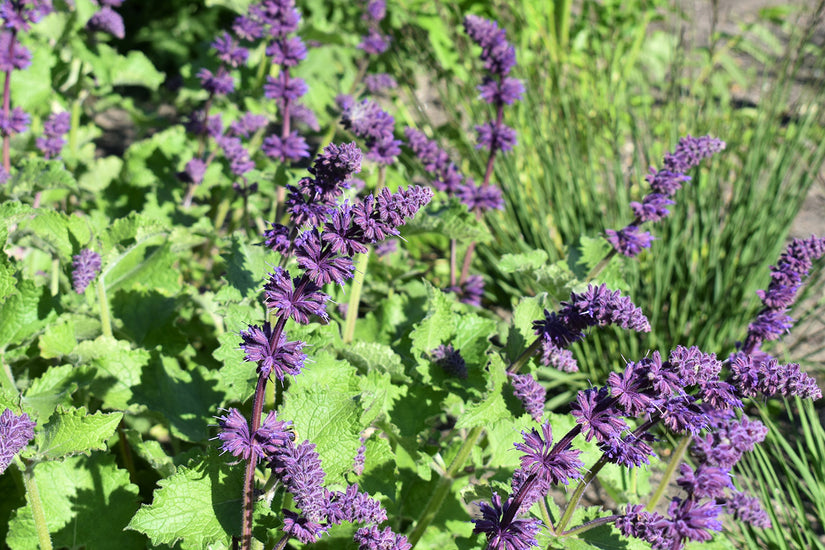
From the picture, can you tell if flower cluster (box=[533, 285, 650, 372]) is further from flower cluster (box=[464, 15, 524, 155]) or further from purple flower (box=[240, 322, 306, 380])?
flower cluster (box=[464, 15, 524, 155])

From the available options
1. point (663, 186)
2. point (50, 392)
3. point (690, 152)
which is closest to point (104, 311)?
point (50, 392)

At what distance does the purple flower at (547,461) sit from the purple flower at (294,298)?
612 millimetres

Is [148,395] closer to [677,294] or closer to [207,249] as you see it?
[207,249]

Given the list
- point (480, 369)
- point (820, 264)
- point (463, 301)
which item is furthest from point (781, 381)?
point (820, 264)

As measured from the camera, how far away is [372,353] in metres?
2.66

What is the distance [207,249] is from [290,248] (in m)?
2.05

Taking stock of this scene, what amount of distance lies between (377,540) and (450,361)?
2.86 ft

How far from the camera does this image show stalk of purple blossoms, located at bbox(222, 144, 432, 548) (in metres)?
1.67

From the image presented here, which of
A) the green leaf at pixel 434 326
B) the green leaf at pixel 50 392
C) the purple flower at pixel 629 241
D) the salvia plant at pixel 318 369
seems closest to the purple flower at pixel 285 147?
the salvia plant at pixel 318 369

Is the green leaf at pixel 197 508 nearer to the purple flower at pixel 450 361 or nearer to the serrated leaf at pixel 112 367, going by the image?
the serrated leaf at pixel 112 367

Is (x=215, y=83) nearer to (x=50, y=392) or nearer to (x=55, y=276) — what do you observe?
(x=55, y=276)

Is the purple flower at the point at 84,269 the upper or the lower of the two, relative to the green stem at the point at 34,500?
upper

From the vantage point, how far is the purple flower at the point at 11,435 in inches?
70.3

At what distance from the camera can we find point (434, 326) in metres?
2.70
